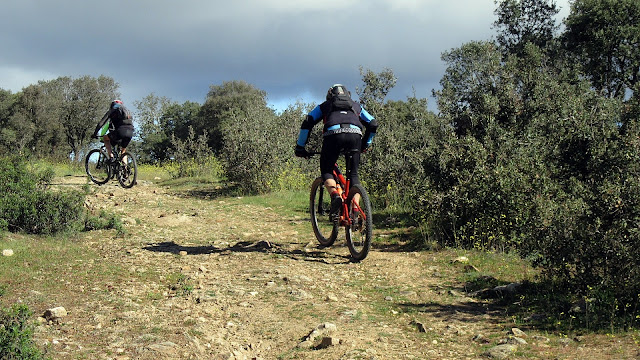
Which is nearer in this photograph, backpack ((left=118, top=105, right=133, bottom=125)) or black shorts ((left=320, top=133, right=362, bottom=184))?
black shorts ((left=320, top=133, right=362, bottom=184))

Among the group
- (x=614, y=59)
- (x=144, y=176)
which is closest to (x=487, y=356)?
(x=144, y=176)

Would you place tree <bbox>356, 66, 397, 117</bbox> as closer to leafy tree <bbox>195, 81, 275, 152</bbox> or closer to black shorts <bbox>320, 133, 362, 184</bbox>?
black shorts <bbox>320, 133, 362, 184</bbox>

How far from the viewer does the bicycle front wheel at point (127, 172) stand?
560 inches

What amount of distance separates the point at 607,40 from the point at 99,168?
29909mm

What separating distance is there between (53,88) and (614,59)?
4170cm

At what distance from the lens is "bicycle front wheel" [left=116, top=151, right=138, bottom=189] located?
14227 mm

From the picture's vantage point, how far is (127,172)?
46.8 ft

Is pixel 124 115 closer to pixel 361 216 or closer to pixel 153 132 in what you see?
pixel 361 216

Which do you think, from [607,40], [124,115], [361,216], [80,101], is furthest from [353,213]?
[80,101]

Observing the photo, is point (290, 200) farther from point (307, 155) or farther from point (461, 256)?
point (461, 256)

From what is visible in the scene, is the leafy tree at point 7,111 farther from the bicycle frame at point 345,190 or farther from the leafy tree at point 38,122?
the bicycle frame at point 345,190

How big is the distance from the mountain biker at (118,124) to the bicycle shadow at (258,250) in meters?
6.60

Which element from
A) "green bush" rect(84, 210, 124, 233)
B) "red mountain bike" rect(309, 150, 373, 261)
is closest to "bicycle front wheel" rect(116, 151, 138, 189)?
"green bush" rect(84, 210, 124, 233)

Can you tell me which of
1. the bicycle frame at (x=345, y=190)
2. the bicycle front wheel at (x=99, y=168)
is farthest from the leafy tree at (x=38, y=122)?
the bicycle frame at (x=345, y=190)
